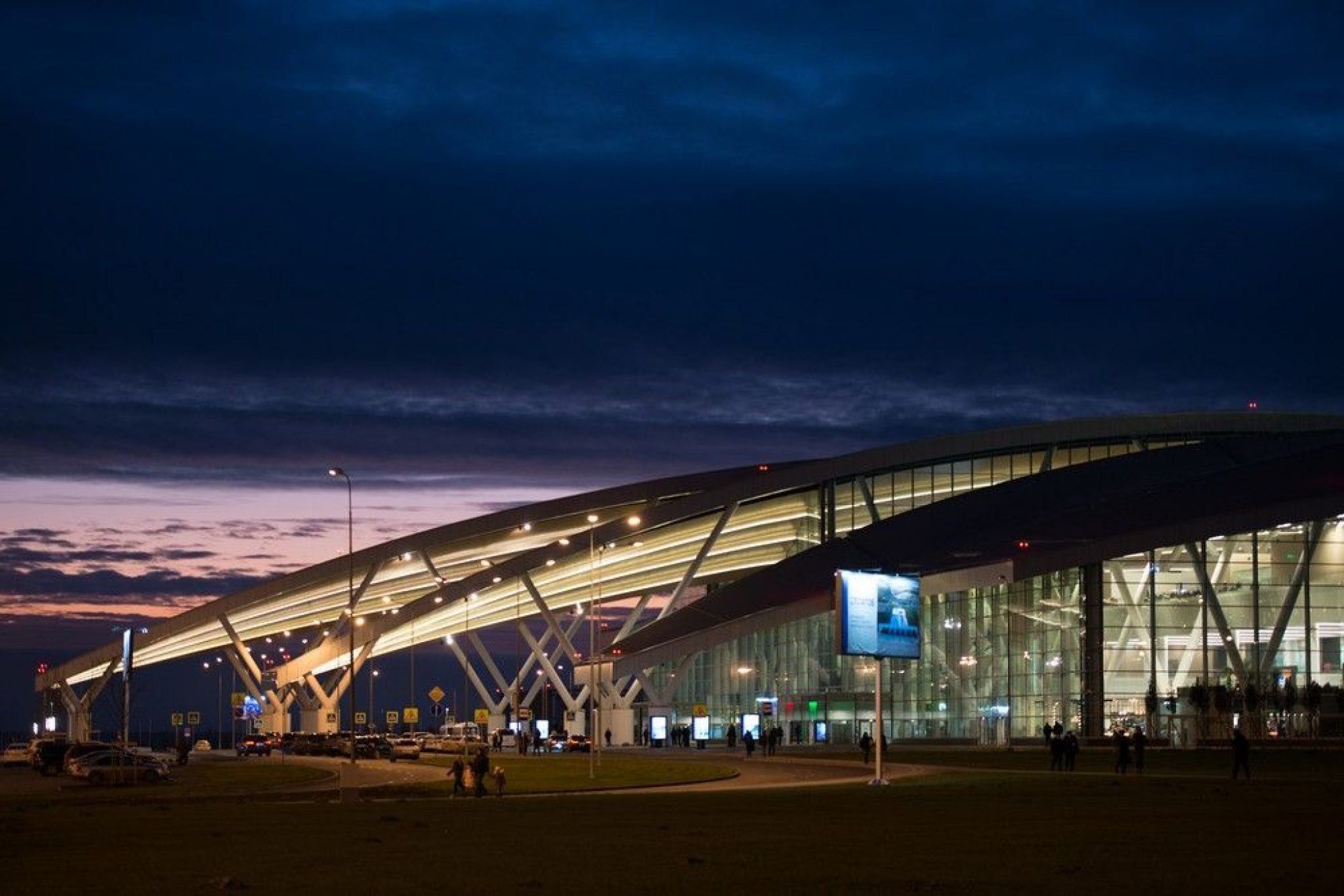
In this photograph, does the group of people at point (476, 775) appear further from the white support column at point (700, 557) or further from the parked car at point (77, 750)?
the white support column at point (700, 557)

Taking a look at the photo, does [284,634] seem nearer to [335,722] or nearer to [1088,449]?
[335,722]

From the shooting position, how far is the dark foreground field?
21828mm

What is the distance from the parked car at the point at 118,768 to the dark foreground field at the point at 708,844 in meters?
14.5

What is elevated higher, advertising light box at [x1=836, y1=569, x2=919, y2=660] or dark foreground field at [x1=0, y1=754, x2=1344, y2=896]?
advertising light box at [x1=836, y1=569, x2=919, y2=660]

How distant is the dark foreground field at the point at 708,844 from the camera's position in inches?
859

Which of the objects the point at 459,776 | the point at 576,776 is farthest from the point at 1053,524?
the point at 459,776

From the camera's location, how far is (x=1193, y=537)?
7769cm

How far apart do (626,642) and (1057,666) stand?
87.6ft

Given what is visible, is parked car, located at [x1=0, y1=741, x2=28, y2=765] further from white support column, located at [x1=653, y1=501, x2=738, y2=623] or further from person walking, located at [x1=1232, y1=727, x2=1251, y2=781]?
person walking, located at [x1=1232, y1=727, x2=1251, y2=781]

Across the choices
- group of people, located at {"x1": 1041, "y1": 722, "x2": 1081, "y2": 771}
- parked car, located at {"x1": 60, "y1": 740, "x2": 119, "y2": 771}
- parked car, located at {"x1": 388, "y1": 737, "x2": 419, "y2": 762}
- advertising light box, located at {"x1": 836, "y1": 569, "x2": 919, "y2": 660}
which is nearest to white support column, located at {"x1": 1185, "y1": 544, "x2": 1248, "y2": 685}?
group of people, located at {"x1": 1041, "y1": 722, "x2": 1081, "y2": 771}

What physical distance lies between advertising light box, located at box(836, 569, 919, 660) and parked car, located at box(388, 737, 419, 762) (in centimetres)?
3151

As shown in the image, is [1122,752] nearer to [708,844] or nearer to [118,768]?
[708,844]

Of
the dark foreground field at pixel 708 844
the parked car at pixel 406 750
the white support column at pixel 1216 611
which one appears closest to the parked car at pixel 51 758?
the parked car at pixel 406 750

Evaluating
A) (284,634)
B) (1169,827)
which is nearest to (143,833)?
(1169,827)
